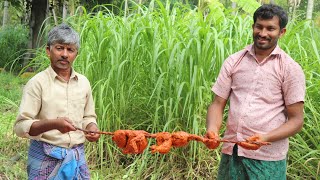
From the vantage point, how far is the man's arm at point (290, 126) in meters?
1.83

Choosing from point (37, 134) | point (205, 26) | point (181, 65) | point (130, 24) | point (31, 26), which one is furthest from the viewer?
point (31, 26)

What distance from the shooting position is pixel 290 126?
1.85m

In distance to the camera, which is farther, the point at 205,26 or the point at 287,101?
the point at 205,26

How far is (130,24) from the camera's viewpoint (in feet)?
11.6

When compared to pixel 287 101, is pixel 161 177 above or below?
below

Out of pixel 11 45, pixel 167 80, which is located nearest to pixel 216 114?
pixel 167 80

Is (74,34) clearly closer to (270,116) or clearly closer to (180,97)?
(270,116)

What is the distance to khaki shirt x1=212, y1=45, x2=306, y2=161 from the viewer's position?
1.85 meters

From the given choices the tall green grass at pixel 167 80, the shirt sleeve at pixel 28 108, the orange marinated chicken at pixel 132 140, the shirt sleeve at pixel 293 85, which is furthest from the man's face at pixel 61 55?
the tall green grass at pixel 167 80

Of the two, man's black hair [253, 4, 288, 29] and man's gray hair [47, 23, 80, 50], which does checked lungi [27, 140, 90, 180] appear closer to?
man's gray hair [47, 23, 80, 50]

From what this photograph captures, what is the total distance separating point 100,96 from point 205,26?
975 millimetres

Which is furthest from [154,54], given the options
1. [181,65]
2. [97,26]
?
[97,26]

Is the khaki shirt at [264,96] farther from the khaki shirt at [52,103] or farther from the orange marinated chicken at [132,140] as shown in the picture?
the khaki shirt at [52,103]

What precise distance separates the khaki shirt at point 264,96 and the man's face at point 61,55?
77 cm
